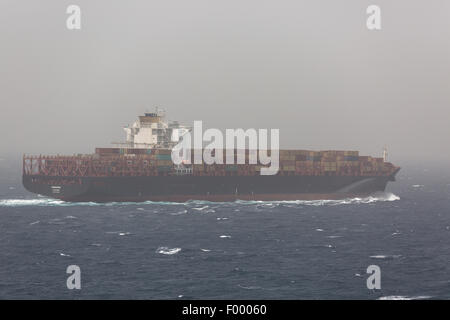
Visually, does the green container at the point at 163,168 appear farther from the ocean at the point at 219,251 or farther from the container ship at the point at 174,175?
the ocean at the point at 219,251

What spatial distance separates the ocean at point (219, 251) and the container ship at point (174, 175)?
270 cm

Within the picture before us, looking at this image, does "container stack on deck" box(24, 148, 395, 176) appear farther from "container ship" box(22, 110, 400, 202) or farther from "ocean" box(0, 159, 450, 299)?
"ocean" box(0, 159, 450, 299)

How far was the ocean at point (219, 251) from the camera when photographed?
1585 inches

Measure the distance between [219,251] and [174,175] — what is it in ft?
116

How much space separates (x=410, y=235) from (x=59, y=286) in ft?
144

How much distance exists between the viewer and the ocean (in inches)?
1585

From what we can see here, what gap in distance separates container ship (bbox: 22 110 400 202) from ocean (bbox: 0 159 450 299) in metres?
2.70

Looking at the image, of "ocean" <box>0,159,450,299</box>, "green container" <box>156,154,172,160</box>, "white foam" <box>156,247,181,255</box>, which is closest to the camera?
"ocean" <box>0,159,450,299</box>

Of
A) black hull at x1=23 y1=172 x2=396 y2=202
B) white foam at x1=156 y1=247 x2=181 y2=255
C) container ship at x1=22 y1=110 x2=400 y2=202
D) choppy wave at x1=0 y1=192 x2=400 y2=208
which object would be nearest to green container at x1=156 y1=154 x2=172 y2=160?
container ship at x1=22 y1=110 x2=400 y2=202

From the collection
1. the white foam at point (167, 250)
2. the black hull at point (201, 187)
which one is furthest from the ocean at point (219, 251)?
the black hull at point (201, 187)

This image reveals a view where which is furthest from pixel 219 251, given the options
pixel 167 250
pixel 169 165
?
pixel 169 165

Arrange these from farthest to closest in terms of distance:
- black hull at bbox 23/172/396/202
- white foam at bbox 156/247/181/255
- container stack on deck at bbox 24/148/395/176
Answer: container stack on deck at bbox 24/148/395/176 < black hull at bbox 23/172/396/202 < white foam at bbox 156/247/181/255
